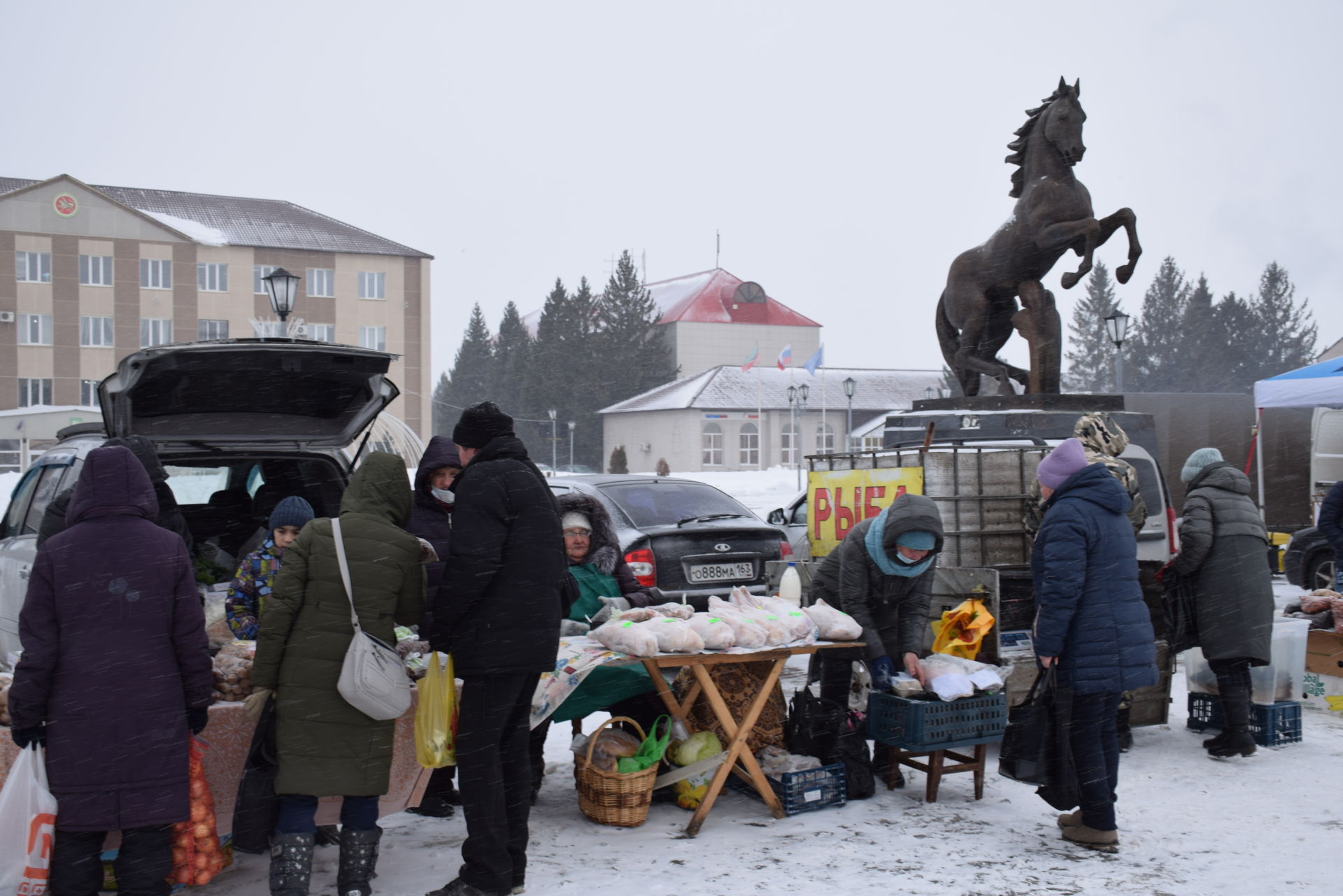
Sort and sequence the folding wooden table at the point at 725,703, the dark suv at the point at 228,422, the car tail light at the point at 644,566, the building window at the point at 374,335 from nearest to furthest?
the folding wooden table at the point at 725,703, the dark suv at the point at 228,422, the car tail light at the point at 644,566, the building window at the point at 374,335

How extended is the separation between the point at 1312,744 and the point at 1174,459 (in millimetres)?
14871

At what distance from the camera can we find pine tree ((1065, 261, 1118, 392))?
265 ft

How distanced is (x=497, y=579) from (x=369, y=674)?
0.60 metres

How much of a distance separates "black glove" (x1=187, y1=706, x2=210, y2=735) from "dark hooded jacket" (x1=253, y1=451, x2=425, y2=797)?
0.21 metres

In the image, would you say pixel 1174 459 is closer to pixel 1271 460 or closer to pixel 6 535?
pixel 1271 460

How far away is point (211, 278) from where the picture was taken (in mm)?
47906

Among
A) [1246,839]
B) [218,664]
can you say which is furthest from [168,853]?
[1246,839]

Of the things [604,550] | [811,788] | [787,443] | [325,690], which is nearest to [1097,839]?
[811,788]

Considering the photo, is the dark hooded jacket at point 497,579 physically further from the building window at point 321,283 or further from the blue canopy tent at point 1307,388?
the building window at point 321,283

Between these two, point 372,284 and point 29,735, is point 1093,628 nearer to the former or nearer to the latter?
point 29,735

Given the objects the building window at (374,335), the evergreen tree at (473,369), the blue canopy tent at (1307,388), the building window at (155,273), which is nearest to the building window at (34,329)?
the building window at (155,273)

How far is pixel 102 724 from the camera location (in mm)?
3541

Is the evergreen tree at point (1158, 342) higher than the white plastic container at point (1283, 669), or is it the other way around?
the evergreen tree at point (1158, 342)

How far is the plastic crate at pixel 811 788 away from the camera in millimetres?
5297
